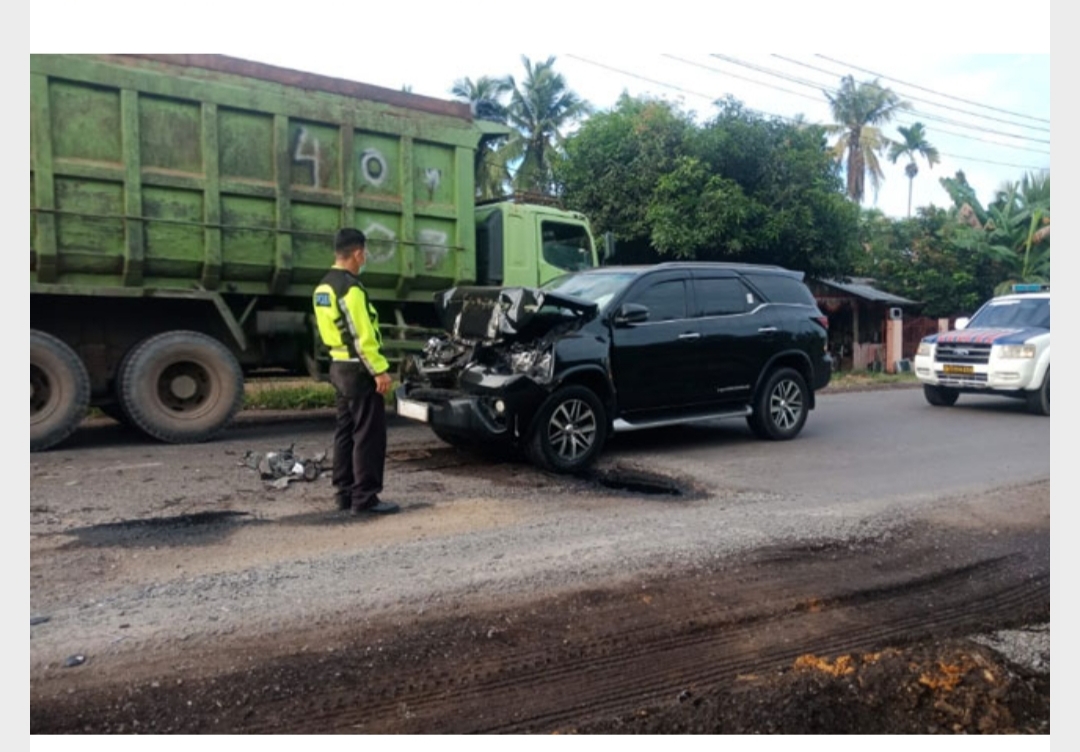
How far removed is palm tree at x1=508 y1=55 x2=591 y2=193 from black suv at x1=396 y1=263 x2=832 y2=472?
1990 cm

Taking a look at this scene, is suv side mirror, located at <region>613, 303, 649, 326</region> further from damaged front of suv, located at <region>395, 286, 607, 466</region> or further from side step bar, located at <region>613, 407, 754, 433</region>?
side step bar, located at <region>613, 407, 754, 433</region>

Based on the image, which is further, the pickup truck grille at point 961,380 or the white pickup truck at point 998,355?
the pickup truck grille at point 961,380

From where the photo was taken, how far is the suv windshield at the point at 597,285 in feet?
25.6

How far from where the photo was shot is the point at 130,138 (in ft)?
25.3

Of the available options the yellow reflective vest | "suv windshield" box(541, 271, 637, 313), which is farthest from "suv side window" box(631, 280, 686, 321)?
the yellow reflective vest

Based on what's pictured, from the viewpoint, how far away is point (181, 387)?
8.38 meters

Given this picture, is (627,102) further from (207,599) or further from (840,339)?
(207,599)

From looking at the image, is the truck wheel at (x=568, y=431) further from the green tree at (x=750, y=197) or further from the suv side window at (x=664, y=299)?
the green tree at (x=750, y=197)

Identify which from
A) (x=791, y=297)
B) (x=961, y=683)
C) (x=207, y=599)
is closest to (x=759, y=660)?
(x=961, y=683)

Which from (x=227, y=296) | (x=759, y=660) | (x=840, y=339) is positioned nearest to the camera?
(x=759, y=660)

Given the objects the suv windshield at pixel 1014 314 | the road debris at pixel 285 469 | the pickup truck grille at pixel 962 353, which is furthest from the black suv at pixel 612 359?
the suv windshield at pixel 1014 314

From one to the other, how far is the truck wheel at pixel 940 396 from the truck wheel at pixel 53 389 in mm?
11867

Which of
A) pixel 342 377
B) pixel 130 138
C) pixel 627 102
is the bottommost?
pixel 342 377

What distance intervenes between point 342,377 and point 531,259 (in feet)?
17.3
